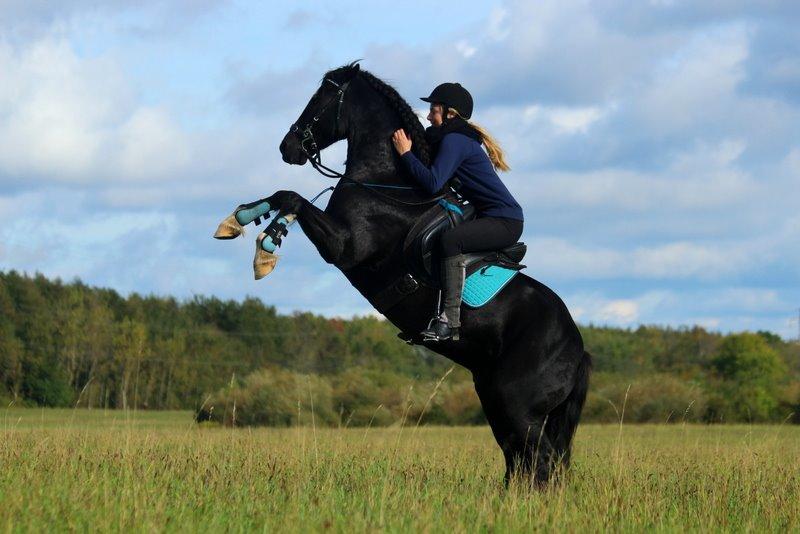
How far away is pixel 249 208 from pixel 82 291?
54702 millimetres

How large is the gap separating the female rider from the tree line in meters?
18.9

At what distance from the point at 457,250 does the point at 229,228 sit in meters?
1.86

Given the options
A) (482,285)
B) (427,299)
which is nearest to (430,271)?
(427,299)

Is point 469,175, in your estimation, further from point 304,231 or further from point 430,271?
point 304,231

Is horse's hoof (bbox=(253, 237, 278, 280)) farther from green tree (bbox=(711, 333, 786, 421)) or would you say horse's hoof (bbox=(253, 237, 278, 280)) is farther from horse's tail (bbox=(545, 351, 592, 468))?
green tree (bbox=(711, 333, 786, 421))

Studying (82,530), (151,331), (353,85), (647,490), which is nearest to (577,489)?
(647,490)

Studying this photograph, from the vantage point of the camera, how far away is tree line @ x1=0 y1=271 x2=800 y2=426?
36.5 metres

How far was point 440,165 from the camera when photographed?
8.89 m

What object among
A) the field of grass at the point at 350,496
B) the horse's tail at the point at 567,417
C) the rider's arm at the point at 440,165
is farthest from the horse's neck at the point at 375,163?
the field of grass at the point at 350,496

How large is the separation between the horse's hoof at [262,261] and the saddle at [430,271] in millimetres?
990

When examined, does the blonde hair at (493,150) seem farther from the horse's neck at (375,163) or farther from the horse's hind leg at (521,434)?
the horse's hind leg at (521,434)

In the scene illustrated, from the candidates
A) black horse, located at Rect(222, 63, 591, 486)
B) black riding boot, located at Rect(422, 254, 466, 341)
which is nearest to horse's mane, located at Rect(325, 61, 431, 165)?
black horse, located at Rect(222, 63, 591, 486)

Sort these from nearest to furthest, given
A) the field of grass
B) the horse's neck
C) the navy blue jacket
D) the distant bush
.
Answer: the field of grass, the navy blue jacket, the horse's neck, the distant bush

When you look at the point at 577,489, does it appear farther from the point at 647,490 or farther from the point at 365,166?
the point at 365,166
